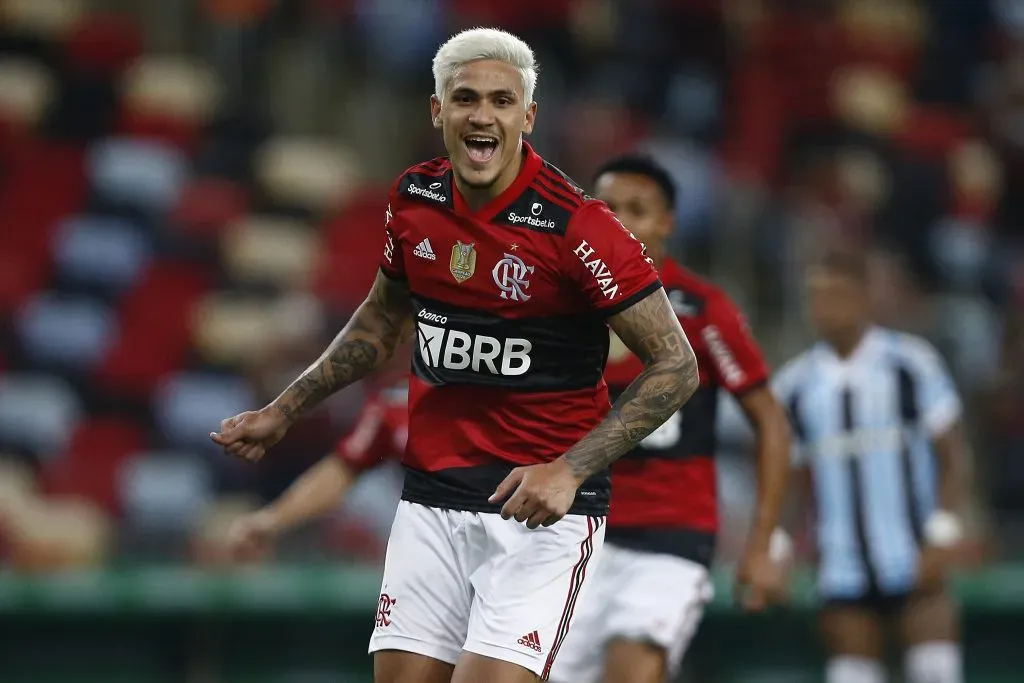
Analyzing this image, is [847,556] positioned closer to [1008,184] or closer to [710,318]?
[710,318]

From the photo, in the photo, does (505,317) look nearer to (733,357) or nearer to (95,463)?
(733,357)

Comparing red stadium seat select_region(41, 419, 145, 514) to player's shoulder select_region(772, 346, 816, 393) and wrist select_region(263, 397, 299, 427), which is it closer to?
player's shoulder select_region(772, 346, 816, 393)

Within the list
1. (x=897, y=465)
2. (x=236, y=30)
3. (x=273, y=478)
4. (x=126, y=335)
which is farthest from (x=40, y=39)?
(x=897, y=465)

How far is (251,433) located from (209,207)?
7.45m

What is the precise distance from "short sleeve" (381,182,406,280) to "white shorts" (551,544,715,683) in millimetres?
1693

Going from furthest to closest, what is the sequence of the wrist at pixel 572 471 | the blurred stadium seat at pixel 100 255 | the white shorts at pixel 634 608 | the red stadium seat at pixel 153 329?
the blurred stadium seat at pixel 100 255, the red stadium seat at pixel 153 329, the white shorts at pixel 634 608, the wrist at pixel 572 471

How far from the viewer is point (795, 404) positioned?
306 inches

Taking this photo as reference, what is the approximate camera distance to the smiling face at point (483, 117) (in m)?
4.21

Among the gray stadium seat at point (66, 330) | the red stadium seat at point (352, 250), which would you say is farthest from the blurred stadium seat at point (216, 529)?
the gray stadium seat at point (66, 330)

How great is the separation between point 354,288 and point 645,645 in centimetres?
578

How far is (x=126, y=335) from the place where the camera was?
11.0 meters

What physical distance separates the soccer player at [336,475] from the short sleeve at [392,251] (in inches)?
60.6

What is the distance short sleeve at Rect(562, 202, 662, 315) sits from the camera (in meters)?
4.16

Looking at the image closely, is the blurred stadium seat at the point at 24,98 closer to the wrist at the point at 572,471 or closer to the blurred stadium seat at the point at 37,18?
the blurred stadium seat at the point at 37,18
